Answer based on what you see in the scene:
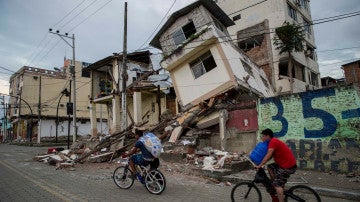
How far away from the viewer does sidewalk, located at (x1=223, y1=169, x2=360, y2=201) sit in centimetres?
684

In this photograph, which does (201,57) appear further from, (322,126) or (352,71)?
(352,71)

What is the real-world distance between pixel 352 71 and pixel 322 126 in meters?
22.9

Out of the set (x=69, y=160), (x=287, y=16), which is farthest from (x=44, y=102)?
(x=287, y=16)

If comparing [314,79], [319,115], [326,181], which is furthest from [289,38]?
[326,181]

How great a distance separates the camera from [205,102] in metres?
16.1

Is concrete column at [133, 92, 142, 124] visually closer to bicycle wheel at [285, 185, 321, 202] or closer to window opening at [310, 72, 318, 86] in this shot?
bicycle wheel at [285, 185, 321, 202]

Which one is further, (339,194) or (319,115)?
(319,115)

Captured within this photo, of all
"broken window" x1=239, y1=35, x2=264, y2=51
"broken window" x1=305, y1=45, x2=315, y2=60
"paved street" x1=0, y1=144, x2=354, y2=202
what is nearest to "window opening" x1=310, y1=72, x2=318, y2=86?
"broken window" x1=305, y1=45, x2=315, y2=60

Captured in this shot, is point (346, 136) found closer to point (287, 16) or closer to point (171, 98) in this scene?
point (171, 98)

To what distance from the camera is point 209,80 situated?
1755 centimetres

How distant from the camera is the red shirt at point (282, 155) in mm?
5066

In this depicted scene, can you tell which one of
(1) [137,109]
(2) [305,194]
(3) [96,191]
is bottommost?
(3) [96,191]

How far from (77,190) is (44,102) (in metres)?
47.8

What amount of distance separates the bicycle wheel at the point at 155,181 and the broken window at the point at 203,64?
39.7 ft
